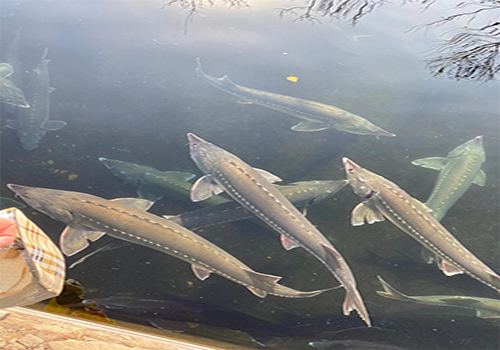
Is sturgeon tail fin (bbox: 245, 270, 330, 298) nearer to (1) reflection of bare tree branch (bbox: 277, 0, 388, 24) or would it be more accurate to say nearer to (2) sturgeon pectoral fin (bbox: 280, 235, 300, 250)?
(2) sturgeon pectoral fin (bbox: 280, 235, 300, 250)

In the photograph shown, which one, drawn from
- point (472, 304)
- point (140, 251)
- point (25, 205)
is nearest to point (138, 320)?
point (140, 251)

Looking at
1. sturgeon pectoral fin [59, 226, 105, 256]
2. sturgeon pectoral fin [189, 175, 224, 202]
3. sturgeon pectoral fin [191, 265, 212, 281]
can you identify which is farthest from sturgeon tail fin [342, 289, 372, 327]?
sturgeon pectoral fin [59, 226, 105, 256]

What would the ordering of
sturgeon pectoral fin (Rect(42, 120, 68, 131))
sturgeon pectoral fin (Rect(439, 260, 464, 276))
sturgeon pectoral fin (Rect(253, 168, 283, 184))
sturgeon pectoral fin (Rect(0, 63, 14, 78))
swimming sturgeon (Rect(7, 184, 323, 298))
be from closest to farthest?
swimming sturgeon (Rect(7, 184, 323, 298)) → sturgeon pectoral fin (Rect(439, 260, 464, 276)) → sturgeon pectoral fin (Rect(253, 168, 283, 184)) → sturgeon pectoral fin (Rect(42, 120, 68, 131)) → sturgeon pectoral fin (Rect(0, 63, 14, 78))

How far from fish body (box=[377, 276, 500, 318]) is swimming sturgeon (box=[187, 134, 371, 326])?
0.13 m

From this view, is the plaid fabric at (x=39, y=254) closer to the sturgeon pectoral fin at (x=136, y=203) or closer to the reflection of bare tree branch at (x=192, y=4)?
the sturgeon pectoral fin at (x=136, y=203)

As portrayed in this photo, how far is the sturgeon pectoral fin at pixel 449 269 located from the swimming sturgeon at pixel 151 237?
471mm

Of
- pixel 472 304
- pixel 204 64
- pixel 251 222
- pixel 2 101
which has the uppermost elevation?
pixel 204 64

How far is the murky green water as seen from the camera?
123 cm

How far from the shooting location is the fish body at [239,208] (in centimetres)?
133

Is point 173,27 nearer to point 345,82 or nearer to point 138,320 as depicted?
point 345,82

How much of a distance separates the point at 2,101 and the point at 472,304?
77.5 inches

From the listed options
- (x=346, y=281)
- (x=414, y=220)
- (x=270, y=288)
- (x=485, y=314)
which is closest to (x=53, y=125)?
(x=270, y=288)

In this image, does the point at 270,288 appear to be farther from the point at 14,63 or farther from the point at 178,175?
the point at 14,63

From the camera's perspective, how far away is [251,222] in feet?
4.37
